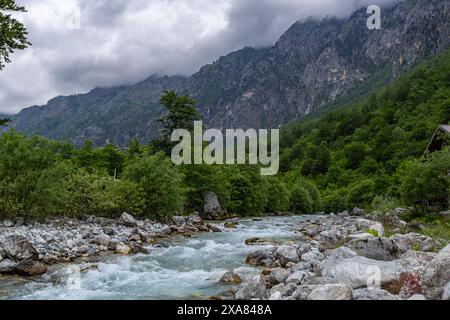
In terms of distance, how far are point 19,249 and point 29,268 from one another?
1747 mm

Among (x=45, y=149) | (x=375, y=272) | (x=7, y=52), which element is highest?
(x=7, y=52)

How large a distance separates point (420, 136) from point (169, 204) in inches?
2520

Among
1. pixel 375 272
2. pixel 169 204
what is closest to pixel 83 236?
pixel 169 204

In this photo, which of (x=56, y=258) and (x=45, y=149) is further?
(x=45, y=149)

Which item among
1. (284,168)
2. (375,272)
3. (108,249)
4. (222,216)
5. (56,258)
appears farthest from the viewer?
(284,168)

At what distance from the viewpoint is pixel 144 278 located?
46.6ft

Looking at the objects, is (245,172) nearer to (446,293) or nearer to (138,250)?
(138,250)

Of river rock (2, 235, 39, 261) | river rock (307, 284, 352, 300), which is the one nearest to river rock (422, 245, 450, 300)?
river rock (307, 284, 352, 300)

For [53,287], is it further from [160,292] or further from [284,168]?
[284,168]

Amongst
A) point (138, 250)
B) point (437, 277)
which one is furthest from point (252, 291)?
point (138, 250)

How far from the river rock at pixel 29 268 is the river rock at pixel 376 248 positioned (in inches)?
417

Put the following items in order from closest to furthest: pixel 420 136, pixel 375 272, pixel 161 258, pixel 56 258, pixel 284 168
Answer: pixel 375 272
pixel 56 258
pixel 161 258
pixel 420 136
pixel 284 168

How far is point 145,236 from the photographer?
2338 cm

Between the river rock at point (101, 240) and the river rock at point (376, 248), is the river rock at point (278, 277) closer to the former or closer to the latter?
the river rock at point (376, 248)
